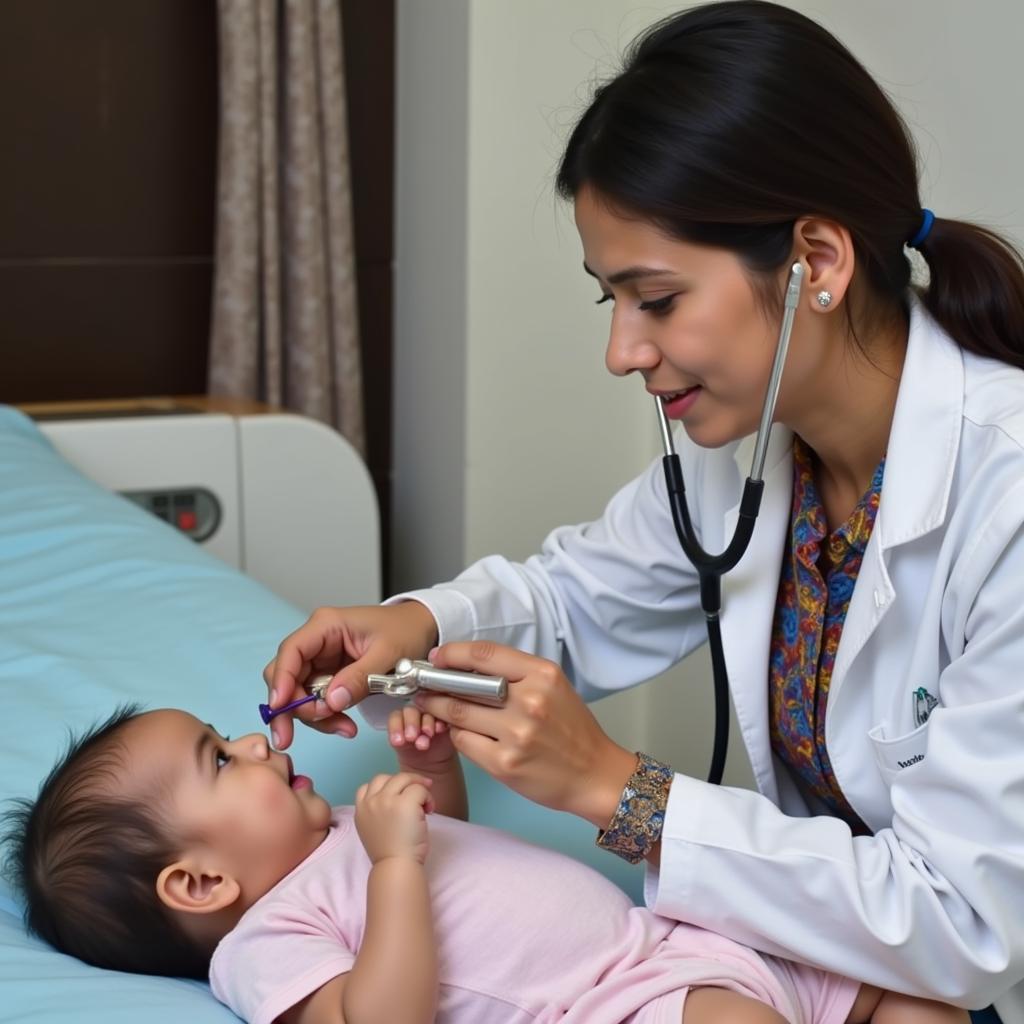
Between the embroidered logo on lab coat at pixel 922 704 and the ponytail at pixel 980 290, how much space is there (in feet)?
1.02

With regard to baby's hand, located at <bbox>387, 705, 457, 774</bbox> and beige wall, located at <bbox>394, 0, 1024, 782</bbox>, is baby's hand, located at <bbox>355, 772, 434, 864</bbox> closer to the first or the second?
baby's hand, located at <bbox>387, 705, 457, 774</bbox>

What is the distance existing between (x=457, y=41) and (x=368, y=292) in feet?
1.83

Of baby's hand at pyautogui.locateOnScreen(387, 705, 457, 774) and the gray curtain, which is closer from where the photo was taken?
baby's hand at pyautogui.locateOnScreen(387, 705, 457, 774)

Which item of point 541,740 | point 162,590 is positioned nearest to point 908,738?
point 541,740

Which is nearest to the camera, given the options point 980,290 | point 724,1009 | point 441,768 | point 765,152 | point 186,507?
point 724,1009

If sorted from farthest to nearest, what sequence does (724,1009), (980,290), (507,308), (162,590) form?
(507,308), (162,590), (980,290), (724,1009)

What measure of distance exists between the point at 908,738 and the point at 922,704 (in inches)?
1.7

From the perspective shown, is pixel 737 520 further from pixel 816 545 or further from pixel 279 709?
pixel 279 709

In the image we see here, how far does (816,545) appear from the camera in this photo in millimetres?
1374

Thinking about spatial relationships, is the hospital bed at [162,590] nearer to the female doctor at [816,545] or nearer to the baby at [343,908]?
the baby at [343,908]

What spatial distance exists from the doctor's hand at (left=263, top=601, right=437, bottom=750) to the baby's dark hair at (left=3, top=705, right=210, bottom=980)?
0.16 meters

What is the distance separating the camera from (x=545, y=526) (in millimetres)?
2785

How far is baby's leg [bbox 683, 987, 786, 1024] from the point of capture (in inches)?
40.4

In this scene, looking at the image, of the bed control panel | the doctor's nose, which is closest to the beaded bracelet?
the doctor's nose
